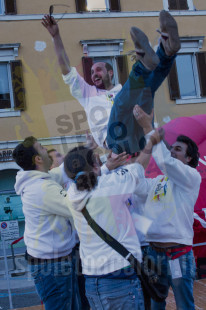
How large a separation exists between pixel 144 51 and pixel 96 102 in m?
0.59

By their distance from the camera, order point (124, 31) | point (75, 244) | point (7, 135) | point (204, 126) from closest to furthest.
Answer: point (75, 244)
point (204, 126)
point (7, 135)
point (124, 31)

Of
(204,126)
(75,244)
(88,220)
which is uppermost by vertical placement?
(204,126)

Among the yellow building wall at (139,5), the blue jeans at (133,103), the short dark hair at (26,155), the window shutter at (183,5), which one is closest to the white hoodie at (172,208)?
the blue jeans at (133,103)

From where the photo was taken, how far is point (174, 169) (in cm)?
228

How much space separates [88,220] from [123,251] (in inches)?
7.7

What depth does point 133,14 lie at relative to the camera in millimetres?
10141

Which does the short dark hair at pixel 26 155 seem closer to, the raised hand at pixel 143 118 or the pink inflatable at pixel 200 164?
the raised hand at pixel 143 118

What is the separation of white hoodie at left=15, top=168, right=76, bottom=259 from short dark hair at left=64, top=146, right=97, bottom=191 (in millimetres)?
321

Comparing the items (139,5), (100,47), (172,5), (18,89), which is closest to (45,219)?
(18,89)

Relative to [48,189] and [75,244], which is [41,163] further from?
[75,244]

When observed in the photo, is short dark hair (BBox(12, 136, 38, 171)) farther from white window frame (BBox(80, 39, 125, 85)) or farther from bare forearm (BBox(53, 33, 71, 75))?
white window frame (BBox(80, 39, 125, 85))

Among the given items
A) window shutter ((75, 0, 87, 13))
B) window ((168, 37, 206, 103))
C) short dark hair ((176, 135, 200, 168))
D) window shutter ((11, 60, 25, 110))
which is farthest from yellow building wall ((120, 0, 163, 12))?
short dark hair ((176, 135, 200, 168))

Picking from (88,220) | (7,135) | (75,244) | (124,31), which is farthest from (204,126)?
(124,31)

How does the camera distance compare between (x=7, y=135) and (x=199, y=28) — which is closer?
(x=7, y=135)
